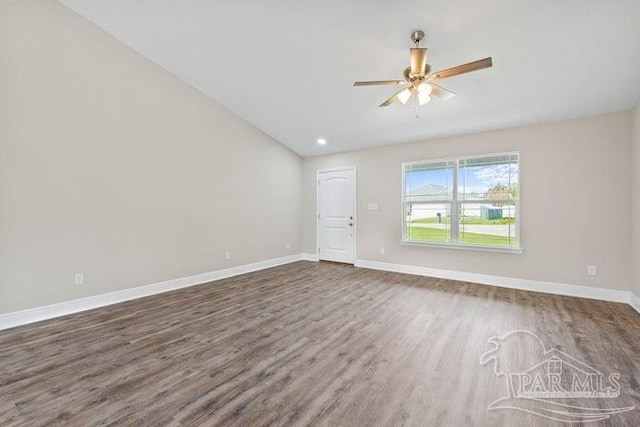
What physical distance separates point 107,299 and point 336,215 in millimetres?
4278

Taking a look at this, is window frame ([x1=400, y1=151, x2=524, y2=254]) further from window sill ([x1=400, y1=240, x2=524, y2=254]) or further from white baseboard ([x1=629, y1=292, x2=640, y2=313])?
white baseboard ([x1=629, y1=292, x2=640, y2=313])

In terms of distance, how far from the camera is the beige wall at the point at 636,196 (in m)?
3.35

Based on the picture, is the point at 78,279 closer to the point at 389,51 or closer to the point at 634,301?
the point at 389,51

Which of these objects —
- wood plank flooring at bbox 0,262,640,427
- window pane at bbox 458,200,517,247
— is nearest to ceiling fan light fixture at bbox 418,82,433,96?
wood plank flooring at bbox 0,262,640,427

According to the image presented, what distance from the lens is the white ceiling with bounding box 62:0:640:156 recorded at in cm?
251

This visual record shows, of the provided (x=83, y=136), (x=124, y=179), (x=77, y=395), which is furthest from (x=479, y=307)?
(x=83, y=136)

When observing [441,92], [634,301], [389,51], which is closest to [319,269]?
[441,92]

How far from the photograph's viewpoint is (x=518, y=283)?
427cm

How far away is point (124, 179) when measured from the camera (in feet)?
12.1

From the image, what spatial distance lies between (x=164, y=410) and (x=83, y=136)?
333cm

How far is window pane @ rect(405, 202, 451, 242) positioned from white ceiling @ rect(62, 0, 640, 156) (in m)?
1.39

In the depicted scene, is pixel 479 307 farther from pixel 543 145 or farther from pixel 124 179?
pixel 124 179

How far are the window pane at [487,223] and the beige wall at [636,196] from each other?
49.0 inches

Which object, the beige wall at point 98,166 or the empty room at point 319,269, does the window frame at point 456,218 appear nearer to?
the empty room at point 319,269
